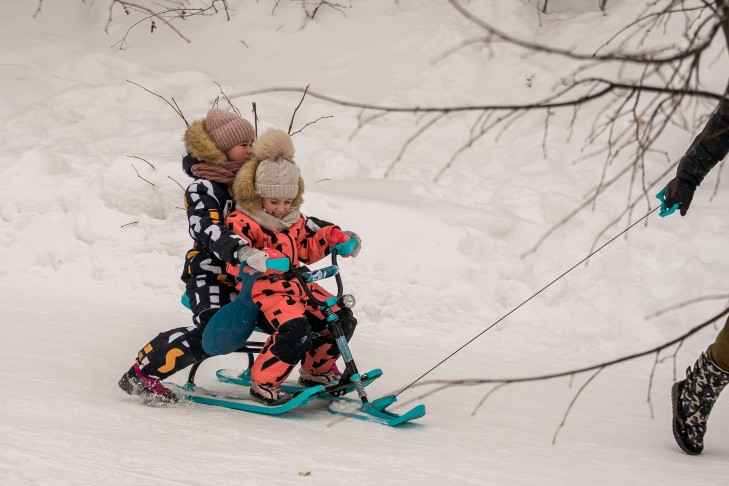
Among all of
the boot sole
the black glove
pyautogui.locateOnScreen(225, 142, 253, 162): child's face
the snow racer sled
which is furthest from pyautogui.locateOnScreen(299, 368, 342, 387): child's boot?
the black glove

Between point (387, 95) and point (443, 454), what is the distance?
6.87m

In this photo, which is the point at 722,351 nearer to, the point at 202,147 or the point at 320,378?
the point at 320,378

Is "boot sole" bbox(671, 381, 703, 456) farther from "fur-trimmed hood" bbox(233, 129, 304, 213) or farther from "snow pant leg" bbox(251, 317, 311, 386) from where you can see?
"fur-trimmed hood" bbox(233, 129, 304, 213)

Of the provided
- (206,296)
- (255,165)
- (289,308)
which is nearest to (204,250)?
(206,296)

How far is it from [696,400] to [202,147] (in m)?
2.70

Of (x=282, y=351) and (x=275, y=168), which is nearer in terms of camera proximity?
(x=282, y=351)

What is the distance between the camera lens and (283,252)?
4395mm

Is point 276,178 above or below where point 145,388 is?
above

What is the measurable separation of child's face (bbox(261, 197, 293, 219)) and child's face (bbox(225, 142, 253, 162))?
1.34 ft

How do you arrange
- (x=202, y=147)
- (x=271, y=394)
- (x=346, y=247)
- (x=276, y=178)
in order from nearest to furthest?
(x=271, y=394) → (x=276, y=178) → (x=346, y=247) → (x=202, y=147)

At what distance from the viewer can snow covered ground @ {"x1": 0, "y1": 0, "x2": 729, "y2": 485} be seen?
3.40 meters

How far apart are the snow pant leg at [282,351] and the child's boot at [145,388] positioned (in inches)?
17.4

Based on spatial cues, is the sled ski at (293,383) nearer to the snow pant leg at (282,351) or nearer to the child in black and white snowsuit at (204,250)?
the snow pant leg at (282,351)

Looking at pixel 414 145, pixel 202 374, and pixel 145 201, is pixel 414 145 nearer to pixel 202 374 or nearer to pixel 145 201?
pixel 145 201
